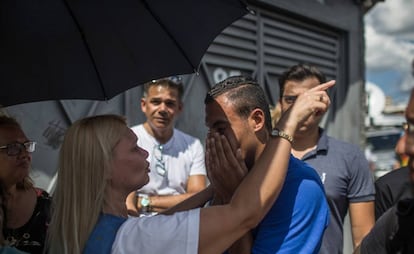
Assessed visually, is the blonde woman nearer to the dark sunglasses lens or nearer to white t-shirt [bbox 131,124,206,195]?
the dark sunglasses lens

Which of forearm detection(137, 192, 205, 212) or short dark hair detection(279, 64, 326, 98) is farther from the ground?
short dark hair detection(279, 64, 326, 98)

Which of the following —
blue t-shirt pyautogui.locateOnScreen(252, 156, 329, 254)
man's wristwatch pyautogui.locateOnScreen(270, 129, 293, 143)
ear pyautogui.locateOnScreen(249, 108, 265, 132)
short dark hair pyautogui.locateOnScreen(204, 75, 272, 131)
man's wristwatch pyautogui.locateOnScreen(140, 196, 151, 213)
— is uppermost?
short dark hair pyautogui.locateOnScreen(204, 75, 272, 131)

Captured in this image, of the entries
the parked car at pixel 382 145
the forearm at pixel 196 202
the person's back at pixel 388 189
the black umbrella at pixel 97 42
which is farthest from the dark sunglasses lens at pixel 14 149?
the parked car at pixel 382 145

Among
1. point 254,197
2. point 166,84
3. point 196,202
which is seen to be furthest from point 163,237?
point 166,84

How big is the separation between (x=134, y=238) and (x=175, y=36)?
1089mm

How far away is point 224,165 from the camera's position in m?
1.95

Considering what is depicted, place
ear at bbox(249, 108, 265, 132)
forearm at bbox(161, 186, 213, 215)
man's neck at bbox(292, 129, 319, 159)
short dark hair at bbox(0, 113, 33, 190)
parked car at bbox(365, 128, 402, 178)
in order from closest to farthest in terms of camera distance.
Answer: ear at bbox(249, 108, 265, 132) < forearm at bbox(161, 186, 213, 215) < short dark hair at bbox(0, 113, 33, 190) < man's neck at bbox(292, 129, 319, 159) < parked car at bbox(365, 128, 402, 178)

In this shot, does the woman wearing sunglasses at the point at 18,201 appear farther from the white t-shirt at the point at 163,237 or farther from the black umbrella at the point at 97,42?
the white t-shirt at the point at 163,237

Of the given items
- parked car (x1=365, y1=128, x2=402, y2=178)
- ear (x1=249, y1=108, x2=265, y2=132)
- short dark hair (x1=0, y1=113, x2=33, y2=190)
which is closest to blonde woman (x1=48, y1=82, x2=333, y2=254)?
ear (x1=249, y1=108, x2=265, y2=132)

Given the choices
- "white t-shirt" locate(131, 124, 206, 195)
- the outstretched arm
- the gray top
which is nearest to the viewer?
the outstretched arm

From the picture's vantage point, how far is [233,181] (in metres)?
1.96

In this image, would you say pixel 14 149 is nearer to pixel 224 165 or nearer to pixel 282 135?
pixel 224 165

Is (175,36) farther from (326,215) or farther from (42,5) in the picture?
(326,215)

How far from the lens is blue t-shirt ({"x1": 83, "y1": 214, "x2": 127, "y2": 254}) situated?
1.83m
